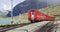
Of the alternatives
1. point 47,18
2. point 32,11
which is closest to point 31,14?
point 32,11

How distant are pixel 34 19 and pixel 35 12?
2.37m

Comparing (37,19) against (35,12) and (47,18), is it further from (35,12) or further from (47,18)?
(47,18)

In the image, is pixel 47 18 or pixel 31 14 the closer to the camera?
pixel 31 14

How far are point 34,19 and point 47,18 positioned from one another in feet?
33.8

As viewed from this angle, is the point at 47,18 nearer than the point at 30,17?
No

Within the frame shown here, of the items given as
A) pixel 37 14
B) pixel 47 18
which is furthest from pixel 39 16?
pixel 47 18

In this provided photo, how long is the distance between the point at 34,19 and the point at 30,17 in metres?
1.60

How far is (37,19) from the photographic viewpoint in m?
70.2

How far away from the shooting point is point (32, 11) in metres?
67.8

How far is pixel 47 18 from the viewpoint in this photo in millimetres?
77188

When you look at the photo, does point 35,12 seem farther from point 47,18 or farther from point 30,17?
point 47,18

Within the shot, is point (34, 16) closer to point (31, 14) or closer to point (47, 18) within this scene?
point (31, 14)

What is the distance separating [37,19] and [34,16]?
2920 mm

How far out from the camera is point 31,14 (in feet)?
224
